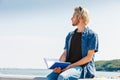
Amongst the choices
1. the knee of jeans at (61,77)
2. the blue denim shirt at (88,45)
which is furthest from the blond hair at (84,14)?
the knee of jeans at (61,77)

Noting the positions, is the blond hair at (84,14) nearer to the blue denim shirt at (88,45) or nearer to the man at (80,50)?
the man at (80,50)

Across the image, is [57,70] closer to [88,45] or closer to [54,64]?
[54,64]

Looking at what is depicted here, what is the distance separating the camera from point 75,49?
17.1 ft

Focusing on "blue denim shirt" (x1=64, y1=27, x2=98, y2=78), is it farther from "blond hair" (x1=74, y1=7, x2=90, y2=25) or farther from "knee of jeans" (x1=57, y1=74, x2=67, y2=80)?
"knee of jeans" (x1=57, y1=74, x2=67, y2=80)

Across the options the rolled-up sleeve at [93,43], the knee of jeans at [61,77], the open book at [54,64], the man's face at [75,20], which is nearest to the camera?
the knee of jeans at [61,77]

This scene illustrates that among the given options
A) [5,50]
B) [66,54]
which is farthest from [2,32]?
[66,54]

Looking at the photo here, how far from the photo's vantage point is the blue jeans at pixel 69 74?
4773mm

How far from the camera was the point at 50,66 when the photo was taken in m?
4.92

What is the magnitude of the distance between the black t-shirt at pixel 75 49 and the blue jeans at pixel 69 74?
238mm

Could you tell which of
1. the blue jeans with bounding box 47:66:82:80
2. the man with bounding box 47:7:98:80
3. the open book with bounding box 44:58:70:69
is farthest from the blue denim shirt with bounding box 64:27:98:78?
the open book with bounding box 44:58:70:69

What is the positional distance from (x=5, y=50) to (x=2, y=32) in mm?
706

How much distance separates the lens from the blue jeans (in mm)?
4773

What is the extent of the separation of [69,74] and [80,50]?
0.46 meters

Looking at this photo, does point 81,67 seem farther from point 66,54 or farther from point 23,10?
point 23,10
